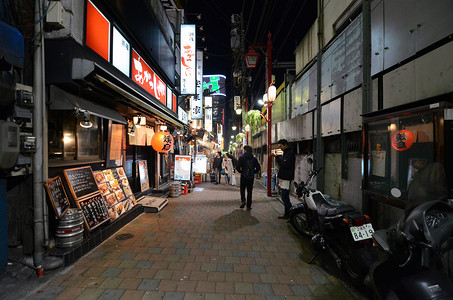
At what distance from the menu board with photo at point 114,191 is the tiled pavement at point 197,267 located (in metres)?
0.69

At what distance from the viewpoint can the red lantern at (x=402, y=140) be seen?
3.98m

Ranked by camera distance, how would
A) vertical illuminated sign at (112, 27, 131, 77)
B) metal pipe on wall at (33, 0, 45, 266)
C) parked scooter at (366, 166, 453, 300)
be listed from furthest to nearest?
vertical illuminated sign at (112, 27, 131, 77) → metal pipe on wall at (33, 0, 45, 266) → parked scooter at (366, 166, 453, 300)

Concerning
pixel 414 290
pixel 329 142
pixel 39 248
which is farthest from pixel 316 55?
pixel 39 248

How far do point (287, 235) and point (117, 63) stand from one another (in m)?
7.61

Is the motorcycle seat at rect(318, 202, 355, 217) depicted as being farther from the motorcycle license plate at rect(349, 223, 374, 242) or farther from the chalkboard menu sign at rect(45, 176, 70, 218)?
the chalkboard menu sign at rect(45, 176, 70, 218)

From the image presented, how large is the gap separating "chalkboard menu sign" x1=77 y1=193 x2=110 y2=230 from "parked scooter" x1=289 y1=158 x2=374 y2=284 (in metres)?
5.32

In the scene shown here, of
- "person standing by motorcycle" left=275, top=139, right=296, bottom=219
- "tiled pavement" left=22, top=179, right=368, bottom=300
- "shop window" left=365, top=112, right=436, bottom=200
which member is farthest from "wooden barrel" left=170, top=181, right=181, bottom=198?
"shop window" left=365, top=112, right=436, bottom=200

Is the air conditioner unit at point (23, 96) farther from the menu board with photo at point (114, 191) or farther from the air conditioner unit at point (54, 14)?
the menu board with photo at point (114, 191)

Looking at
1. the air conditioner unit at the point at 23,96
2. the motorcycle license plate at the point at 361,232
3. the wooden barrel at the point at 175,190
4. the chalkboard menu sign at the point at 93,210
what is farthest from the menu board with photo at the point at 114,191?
the motorcycle license plate at the point at 361,232

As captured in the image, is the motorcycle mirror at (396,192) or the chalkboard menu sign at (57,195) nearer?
the motorcycle mirror at (396,192)

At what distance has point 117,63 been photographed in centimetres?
659

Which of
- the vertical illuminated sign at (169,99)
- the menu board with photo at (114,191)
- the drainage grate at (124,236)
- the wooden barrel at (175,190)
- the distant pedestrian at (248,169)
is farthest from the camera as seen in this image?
the vertical illuminated sign at (169,99)

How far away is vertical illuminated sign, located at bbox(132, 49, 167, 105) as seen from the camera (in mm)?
7961

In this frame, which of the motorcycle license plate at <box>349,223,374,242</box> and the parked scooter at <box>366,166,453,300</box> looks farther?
the motorcycle license plate at <box>349,223,374,242</box>
